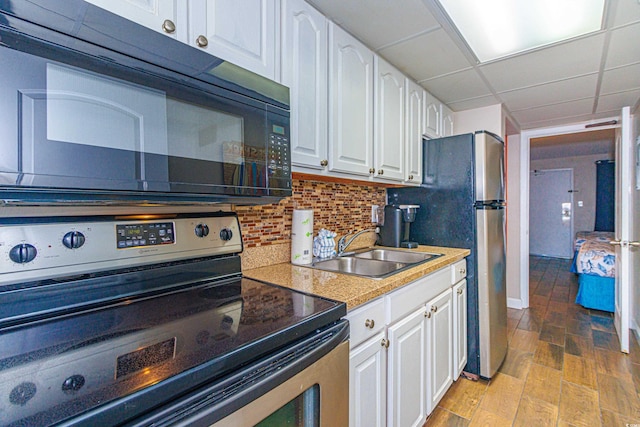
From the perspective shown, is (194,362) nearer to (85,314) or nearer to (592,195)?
(85,314)

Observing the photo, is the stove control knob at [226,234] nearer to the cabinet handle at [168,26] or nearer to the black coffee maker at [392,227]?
the cabinet handle at [168,26]

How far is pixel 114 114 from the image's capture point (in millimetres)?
725

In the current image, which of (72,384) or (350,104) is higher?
(350,104)

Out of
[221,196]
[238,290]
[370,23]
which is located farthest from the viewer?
[370,23]

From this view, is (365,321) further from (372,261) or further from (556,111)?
(556,111)

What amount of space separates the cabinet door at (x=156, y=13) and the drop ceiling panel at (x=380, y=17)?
27.5 inches

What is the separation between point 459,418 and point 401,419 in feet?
1.97

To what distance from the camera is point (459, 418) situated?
1697mm

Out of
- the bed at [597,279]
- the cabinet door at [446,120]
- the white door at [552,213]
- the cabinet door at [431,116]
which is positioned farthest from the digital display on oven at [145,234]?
the white door at [552,213]

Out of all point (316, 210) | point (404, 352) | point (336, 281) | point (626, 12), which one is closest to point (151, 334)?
point (336, 281)

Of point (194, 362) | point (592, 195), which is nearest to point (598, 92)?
point (194, 362)

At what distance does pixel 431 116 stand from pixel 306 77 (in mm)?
1507

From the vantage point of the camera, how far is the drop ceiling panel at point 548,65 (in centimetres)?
179

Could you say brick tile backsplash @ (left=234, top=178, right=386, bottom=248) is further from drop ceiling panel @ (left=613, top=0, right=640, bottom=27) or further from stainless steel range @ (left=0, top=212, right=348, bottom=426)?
drop ceiling panel @ (left=613, top=0, right=640, bottom=27)
